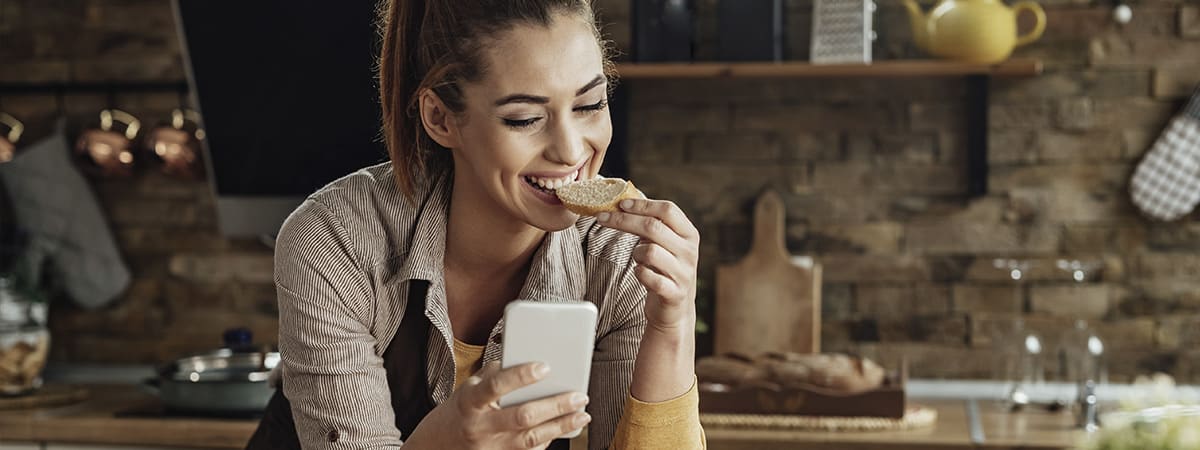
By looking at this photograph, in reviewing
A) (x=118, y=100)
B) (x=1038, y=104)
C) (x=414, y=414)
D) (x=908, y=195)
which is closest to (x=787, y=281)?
(x=908, y=195)

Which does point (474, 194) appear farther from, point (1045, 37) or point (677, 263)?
point (1045, 37)

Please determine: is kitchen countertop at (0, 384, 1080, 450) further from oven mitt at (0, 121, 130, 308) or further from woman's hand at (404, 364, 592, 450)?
woman's hand at (404, 364, 592, 450)

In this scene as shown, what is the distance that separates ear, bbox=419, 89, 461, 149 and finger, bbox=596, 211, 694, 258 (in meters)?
0.25

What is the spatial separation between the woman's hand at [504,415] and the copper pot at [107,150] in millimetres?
2223

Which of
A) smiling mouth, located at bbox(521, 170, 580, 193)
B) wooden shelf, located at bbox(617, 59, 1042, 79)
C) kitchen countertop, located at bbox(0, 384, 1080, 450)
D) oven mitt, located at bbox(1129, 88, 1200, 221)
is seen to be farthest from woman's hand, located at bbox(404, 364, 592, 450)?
oven mitt, located at bbox(1129, 88, 1200, 221)

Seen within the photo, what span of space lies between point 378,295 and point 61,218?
2043 millimetres

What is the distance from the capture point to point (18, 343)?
2.93 m

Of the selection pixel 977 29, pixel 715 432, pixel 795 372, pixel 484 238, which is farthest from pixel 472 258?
pixel 977 29

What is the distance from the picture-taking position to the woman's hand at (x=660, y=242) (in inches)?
54.1

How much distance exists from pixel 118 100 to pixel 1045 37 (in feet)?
7.72

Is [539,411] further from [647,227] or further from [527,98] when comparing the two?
[527,98]

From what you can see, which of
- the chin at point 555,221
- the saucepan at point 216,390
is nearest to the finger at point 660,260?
the chin at point 555,221

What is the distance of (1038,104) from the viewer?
2.93m

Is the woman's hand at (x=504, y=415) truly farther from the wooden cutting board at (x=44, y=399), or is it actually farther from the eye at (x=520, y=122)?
the wooden cutting board at (x=44, y=399)
